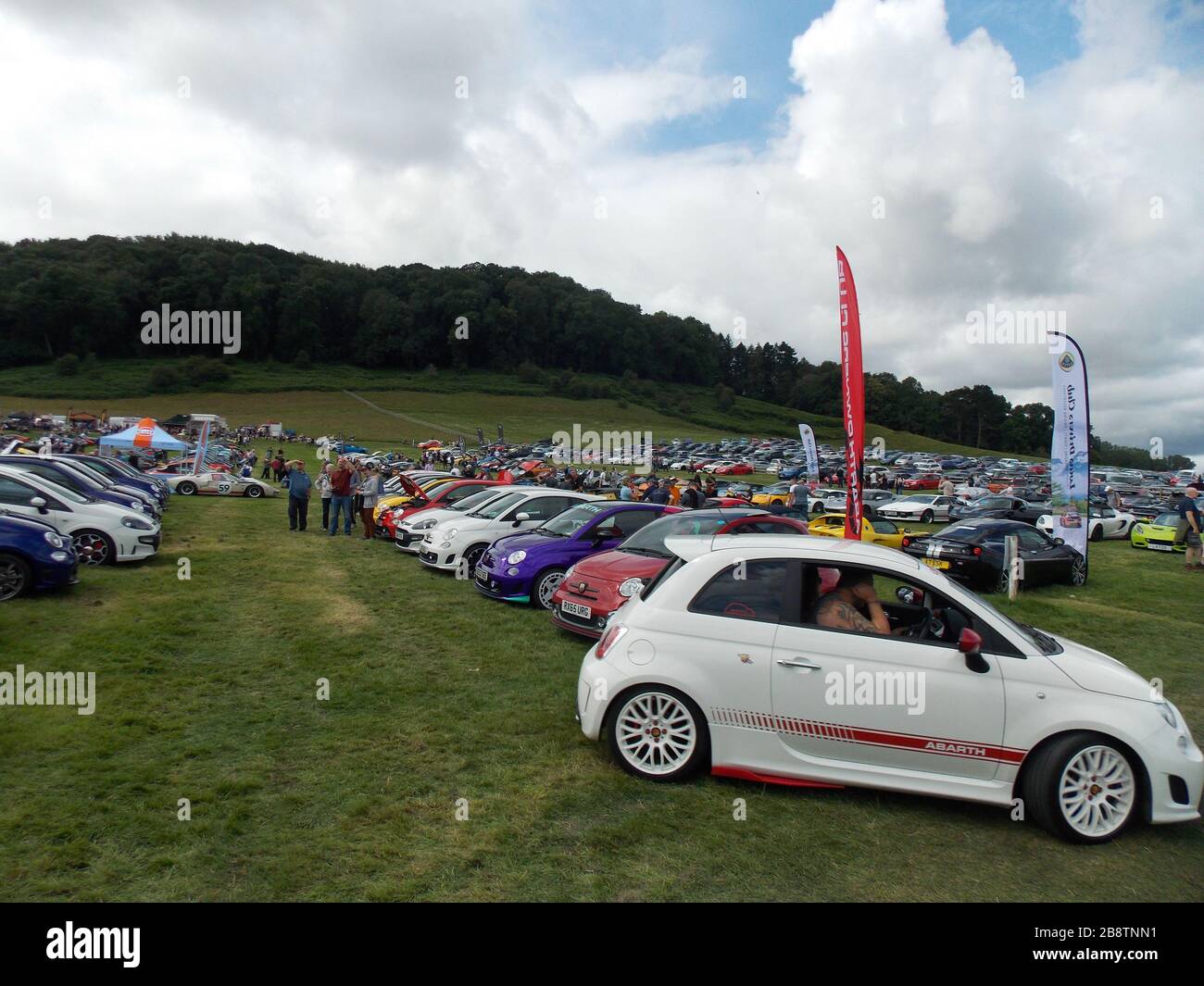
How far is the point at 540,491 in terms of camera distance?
1369 cm

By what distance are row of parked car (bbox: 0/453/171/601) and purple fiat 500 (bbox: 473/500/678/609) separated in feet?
16.8

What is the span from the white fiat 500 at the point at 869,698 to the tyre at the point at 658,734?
10 millimetres

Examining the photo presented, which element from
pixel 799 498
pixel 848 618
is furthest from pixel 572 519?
pixel 799 498

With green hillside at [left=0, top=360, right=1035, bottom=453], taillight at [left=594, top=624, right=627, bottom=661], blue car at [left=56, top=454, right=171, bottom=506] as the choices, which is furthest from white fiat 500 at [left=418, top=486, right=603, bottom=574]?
green hillside at [left=0, top=360, right=1035, bottom=453]

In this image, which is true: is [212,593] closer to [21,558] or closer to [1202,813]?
[21,558]

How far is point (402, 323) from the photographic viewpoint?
11306 cm

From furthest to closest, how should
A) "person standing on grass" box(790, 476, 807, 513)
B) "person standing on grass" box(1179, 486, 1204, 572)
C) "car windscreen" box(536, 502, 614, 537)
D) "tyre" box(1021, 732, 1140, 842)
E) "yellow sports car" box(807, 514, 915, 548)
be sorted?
1. "person standing on grass" box(790, 476, 807, 513)
2. "yellow sports car" box(807, 514, 915, 548)
3. "person standing on grass" box(1179, 486, 1204, 572)
4. "car windscreen" box(536, 502, 614, 537)
5. "tyre" box(1021, 732, 1140, 842)

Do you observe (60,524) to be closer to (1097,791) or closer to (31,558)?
(31,558)

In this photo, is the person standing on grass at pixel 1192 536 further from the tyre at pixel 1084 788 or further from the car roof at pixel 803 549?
the car roof at pixel 803 549

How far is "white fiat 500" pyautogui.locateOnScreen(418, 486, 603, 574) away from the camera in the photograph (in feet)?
41.2

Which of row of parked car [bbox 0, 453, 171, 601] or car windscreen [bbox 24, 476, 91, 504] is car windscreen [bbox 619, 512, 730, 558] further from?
car windscreen [bbox 24, 476, 91, 504]

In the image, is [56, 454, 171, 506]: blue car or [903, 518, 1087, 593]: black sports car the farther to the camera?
[56, 454, 171, 506]: blue car

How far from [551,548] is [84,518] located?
23.7ft
